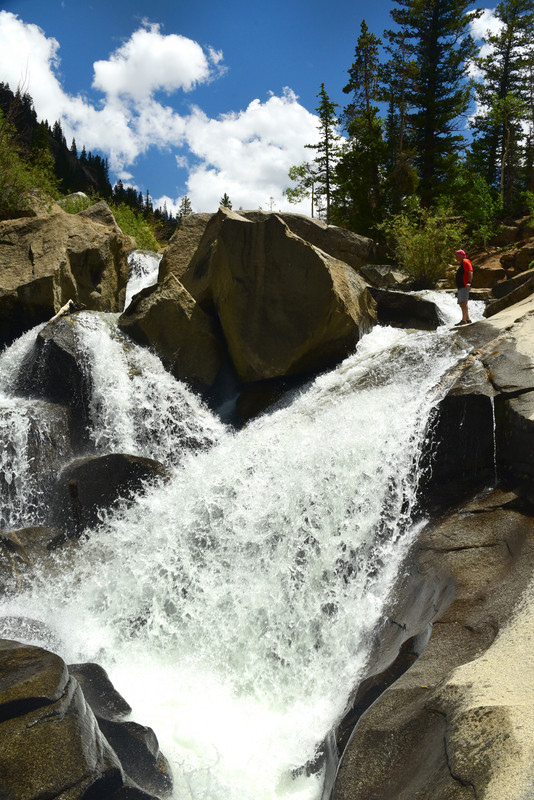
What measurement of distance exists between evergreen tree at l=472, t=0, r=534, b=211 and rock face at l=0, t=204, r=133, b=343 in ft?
83.8

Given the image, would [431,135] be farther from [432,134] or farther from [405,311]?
[405,311]

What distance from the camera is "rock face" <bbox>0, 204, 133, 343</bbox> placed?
10.7 metres

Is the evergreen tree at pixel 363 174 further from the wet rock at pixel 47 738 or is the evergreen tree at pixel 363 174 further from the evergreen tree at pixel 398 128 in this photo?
the wet rock at pixel 47 738

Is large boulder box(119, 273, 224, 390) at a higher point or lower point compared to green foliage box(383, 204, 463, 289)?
lower

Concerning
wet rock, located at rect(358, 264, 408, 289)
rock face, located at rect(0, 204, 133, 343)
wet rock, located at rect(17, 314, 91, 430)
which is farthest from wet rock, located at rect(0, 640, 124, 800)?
wet rock, located at rect(358, 264, 408, 289)

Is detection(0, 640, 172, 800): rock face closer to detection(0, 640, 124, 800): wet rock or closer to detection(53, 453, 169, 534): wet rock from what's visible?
detection(0, 640, 124, 800): wet rock

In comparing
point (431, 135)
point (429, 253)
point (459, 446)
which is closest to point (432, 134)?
point (431, 135)

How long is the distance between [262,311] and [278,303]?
0.32 metres

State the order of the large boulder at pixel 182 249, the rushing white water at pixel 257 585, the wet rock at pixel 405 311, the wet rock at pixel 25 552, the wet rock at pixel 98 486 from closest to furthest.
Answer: the rushing white water at pixel 257 585
the wet rock at pixel 25 552
the wet rock at pixel 98 486
the large boulder at pixel 182 249
the wet rock at pixel 405 311

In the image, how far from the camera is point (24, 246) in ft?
37.2

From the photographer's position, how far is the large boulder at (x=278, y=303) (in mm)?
9352

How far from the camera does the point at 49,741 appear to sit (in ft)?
9.33

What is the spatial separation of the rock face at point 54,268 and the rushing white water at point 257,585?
421 cm

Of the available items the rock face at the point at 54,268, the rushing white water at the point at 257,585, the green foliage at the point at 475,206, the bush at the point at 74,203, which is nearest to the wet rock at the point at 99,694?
the rushing white water at the point at 257,585
